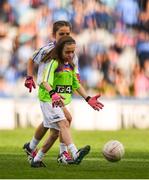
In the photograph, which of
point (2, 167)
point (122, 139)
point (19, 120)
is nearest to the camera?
point (2, 167)

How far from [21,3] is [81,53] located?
2237 mm

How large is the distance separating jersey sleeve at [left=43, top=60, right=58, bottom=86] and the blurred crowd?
11.8 meters

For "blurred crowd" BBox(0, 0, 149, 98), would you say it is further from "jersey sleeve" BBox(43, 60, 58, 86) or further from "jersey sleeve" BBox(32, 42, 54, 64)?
"jersey sleeve" BBox(43, 60, 58, 86)

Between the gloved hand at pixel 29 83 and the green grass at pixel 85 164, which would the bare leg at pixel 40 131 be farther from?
the gloved hand at pixel 29 83

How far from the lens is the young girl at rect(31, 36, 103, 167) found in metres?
10.2

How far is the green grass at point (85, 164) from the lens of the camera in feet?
30.0

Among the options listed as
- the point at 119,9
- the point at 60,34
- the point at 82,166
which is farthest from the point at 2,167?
the point at 119,9

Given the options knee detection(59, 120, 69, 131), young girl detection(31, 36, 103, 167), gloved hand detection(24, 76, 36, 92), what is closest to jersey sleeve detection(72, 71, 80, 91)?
young girl detection(31, 36, 103, 167)

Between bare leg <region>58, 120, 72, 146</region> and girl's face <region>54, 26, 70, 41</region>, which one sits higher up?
girl's face <region>54, 26, 70, 41</region>

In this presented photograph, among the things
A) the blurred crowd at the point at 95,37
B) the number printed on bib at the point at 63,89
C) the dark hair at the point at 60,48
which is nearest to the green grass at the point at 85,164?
the number printed on bib at the point at 63,89

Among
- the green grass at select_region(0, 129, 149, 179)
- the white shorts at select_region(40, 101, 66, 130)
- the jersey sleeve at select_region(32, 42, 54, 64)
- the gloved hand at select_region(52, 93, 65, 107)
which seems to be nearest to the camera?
the green grass at select_region(0, 129, 149, 179)

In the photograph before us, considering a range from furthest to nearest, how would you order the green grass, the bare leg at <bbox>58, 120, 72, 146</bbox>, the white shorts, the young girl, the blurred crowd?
1. the blurred crowd
2. the white shorts
3. the bare leg at <bbox>58, 120, 72, 146</bbox>
4. the young girl
5. the green grass

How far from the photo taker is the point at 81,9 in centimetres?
2280

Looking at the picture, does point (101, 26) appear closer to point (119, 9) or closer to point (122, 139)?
point (119, 9)
